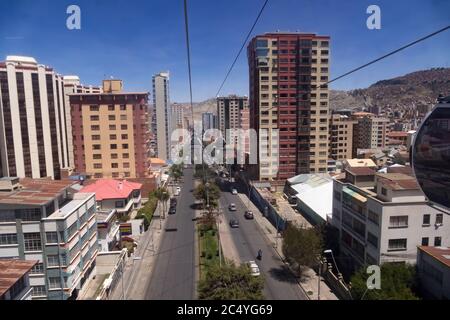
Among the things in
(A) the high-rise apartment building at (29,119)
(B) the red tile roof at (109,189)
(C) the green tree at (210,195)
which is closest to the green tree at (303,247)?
(C) the green tree at (210,195)

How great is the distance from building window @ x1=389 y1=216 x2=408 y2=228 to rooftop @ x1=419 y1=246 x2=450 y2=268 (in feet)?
1.51

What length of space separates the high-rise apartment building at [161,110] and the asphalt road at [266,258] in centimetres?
1804

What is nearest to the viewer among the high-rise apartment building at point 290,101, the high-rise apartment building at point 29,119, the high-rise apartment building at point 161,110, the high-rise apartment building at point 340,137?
Answer: the high-rise apartment building at point 29,119

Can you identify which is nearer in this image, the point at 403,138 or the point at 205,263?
the point at 205,263

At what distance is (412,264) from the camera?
236 inches

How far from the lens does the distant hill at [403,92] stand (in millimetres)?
51500

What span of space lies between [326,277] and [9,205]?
6.44 metres

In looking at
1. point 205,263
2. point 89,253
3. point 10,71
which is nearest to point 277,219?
point 205,263

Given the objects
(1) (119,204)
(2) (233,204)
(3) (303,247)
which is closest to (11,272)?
(3) (303,247)

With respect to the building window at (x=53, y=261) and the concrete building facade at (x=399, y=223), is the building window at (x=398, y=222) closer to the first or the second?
the concrete building facade at (x=399, y=223)

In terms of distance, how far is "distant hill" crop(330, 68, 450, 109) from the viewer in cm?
5150

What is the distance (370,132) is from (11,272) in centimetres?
2431

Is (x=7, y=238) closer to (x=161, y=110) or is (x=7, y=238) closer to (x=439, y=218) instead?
(x=439, y=218)

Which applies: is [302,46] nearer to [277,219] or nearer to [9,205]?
[277,219]
